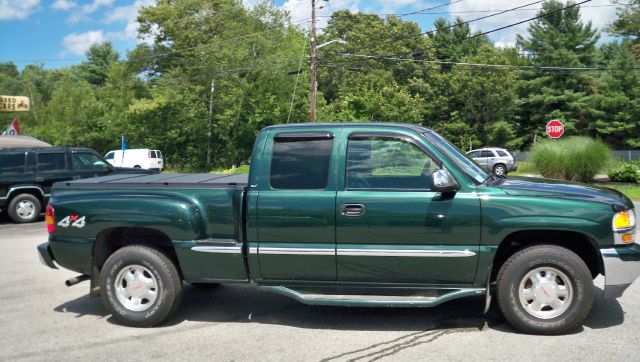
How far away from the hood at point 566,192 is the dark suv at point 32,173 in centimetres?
1071

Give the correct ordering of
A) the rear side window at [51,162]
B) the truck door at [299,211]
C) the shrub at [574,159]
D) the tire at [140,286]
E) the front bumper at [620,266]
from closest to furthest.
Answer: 1. the front bumper at [620,266]
2. the truck door at [299,211]
3. the tire at [140,286]
4. the rear side window at [51,162]
5. the shrub at [574,159]

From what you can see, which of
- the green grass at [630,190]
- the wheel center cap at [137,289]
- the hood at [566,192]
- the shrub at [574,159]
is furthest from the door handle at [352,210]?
the shrub at [574,159]

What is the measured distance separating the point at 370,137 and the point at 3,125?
224 ft

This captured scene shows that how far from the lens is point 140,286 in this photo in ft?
18.3

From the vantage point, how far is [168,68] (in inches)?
1959

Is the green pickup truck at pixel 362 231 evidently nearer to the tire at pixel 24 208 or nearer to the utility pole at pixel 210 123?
the tire at pixel 24 208

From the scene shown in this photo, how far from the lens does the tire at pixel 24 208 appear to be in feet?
46.4

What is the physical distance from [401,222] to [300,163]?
1093 mm

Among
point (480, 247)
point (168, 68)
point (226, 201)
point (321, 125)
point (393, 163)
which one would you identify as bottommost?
point (480, 247)

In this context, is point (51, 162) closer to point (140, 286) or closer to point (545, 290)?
point (140, 286)

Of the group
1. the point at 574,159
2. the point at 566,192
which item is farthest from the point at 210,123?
the point at 566,192

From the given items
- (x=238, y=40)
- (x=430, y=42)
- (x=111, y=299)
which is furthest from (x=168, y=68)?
(x=111, y=299)

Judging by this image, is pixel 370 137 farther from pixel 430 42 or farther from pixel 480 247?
pixel 430 42

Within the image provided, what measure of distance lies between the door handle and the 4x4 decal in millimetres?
2576
